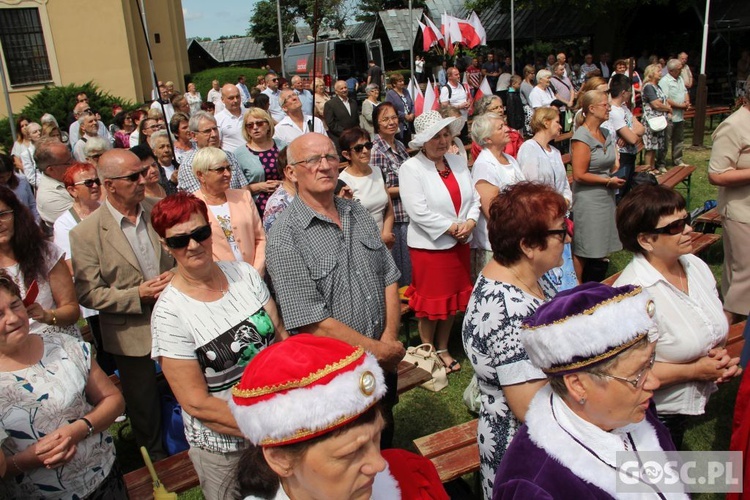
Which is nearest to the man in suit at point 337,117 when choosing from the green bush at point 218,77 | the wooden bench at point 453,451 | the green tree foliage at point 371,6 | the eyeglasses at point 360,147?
the eyeglasses at point 360,147

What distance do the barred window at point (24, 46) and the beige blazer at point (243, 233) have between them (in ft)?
70.2

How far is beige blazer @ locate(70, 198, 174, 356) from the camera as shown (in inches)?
138

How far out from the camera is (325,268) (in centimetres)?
300

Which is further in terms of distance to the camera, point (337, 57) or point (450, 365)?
point (337, 57)

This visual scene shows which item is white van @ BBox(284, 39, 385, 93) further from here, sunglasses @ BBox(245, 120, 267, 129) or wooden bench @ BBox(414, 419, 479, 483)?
wooden bench @ BBox(414, 419, 479, 483)

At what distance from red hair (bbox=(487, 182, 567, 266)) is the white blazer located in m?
2.07

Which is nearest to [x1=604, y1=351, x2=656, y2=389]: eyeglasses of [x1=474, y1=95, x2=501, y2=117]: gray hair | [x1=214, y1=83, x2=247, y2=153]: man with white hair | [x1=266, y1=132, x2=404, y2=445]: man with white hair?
[x1=266, y1=132, x2=404, y2=445]: man with white hair

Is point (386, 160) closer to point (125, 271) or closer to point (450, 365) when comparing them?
point (450, 365)

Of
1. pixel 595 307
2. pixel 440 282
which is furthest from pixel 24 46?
pixel 595 307

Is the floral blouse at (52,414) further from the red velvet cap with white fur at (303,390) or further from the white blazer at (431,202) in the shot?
the white blazer at (431,202)

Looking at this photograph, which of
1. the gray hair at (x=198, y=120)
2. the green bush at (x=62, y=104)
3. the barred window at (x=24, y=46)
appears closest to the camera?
the gray hair at (x=198, y=120)

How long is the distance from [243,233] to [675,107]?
1050 centimetres

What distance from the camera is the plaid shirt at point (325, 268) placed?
2936 mm

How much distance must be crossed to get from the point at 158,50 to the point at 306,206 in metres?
25.6
